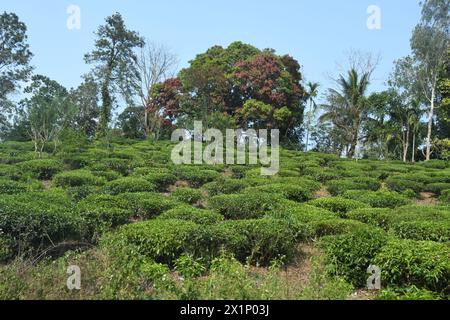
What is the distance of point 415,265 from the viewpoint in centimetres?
648

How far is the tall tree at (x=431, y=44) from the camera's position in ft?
93.9

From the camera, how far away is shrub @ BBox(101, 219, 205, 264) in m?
7.38

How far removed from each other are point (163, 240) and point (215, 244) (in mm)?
896

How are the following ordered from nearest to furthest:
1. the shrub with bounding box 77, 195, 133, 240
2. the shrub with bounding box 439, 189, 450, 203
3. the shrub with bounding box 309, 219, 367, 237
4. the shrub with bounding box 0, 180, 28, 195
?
the shrub with bounding box 77, 195, 133, 240
the shrub with bounding box 309, 219, 367, 237
the shrub with bounding box 0, 180, 28, 195
the shrub with bounding box 439, 189, 450, 203

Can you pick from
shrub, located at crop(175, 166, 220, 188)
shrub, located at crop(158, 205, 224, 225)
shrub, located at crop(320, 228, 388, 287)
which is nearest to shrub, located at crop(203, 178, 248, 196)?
shrub, located at crop(175, 166, 220, 188)

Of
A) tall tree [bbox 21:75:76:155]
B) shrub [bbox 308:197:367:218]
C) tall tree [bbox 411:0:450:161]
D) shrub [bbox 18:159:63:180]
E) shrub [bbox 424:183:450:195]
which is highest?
tall tree [bbox 411:0:450:161]

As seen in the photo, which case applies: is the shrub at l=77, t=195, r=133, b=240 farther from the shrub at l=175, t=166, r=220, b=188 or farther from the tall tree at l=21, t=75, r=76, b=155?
the tall tree at l=21, t=75, r=76, b=155

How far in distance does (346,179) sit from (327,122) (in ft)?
56.5

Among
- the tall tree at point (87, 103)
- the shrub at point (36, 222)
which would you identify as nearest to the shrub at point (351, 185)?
the shrub at point (36, 222)

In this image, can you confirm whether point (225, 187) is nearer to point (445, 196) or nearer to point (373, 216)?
point (373, 216)

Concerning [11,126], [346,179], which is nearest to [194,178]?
[346,179]

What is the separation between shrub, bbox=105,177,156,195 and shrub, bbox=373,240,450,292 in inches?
290

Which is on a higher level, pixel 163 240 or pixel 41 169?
pixel 41 169

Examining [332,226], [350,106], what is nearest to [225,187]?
[332,226]
